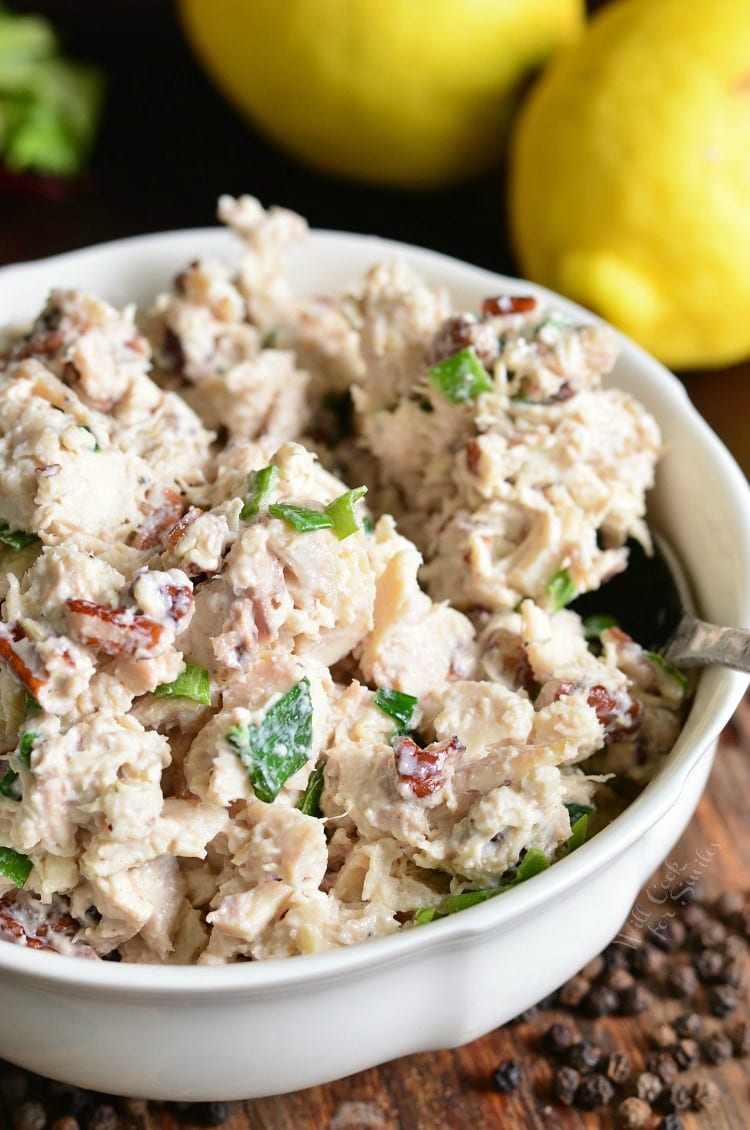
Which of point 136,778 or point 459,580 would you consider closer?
point 136,778

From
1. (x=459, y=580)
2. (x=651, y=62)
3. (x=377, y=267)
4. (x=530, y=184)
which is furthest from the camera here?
(x=530, y=184)

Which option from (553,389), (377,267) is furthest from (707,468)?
(377,267)

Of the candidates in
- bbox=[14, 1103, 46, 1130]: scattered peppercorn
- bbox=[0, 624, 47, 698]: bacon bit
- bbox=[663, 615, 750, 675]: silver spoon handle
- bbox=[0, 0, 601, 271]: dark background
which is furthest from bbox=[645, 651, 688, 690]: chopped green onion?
bbox=[0, 0, 601, 271]: dark background

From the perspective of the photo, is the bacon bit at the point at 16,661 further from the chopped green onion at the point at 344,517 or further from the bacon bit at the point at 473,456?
the bacon bit at the point at 473,456

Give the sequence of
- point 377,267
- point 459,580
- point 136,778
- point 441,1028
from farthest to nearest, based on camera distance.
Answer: point 377,267, point 459,580, point 441,1028, point 136,778

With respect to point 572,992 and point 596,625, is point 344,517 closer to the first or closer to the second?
point 596,625

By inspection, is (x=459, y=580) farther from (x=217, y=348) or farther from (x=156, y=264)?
(x=156, y=264)

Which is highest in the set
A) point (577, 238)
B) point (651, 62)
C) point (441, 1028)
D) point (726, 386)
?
point (651, 62)

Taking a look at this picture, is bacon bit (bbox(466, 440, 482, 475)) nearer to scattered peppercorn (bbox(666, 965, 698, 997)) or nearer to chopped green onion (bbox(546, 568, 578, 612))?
chopped green onion (bbox(546, 568, 578, 612))
